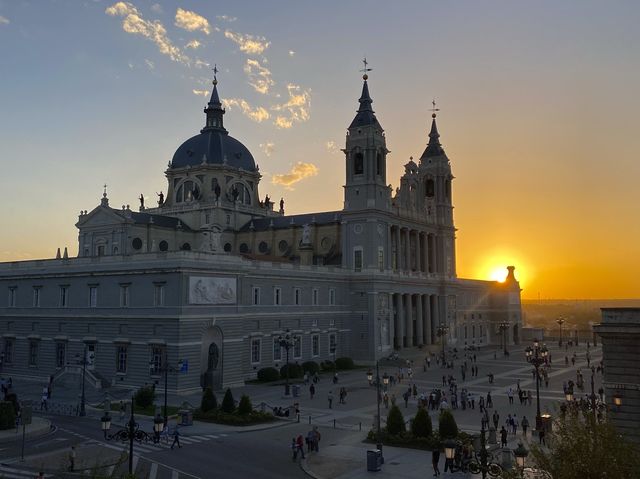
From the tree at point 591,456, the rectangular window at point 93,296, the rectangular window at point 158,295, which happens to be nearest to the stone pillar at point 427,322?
the rectangular window at point 158,295

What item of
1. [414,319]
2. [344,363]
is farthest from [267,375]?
[414,319]

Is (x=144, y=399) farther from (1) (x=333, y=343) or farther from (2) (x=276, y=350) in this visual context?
(1) (x=333, y=343)

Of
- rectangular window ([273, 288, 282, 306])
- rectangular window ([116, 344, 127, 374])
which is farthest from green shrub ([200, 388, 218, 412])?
rectangular window ([273, 288, 282, 306])

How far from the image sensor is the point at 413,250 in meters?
95.3

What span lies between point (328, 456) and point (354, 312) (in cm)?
4844

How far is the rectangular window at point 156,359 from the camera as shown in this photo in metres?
53.2

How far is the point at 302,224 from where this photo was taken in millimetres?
93438

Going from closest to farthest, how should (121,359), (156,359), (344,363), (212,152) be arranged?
1. (156,359)
2. (121,359)
3. (344,363)
4. (212,152)

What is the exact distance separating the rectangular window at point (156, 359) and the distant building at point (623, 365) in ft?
115

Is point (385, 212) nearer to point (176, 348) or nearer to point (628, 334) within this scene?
point (176, 348)

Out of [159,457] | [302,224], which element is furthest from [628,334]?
[302,224]

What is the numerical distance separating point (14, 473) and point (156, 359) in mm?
24925

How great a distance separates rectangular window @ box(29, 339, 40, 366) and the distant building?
5231 centimetres

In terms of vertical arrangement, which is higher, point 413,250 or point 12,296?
point 413,250
